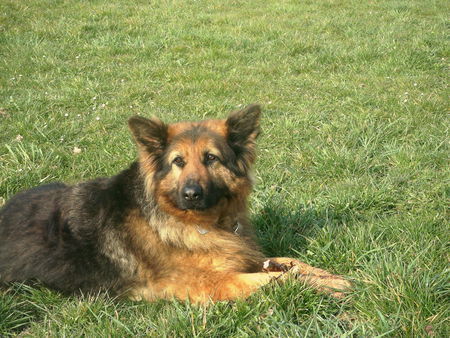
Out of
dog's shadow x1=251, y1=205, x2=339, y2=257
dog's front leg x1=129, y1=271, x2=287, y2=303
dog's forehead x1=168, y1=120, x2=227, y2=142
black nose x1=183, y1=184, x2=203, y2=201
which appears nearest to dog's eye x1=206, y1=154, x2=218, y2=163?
dog's forehead x1=168, y1=120, x2=227, y2=142

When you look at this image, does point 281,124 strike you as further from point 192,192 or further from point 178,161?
point 192,192

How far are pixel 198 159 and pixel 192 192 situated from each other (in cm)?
34

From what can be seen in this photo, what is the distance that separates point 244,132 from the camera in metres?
3.72

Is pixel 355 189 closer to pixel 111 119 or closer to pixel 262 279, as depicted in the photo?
pixel 262 279

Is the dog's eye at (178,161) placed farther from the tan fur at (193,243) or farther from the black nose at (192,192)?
the black nose at (192,192)

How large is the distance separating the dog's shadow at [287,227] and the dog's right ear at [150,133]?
1.29 m

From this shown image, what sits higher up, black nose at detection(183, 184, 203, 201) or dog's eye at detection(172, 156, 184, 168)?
dog's eye at detection(172, 156, 184, 168)

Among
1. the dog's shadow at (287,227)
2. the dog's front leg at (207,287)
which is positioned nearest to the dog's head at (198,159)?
the dog's front leg at (207,287)

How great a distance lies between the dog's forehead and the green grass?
1082mm

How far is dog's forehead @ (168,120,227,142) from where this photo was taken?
3.64 metres

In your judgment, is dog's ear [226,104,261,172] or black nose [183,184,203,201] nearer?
black nose [183,184,203,201]

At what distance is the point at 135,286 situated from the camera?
133 inches

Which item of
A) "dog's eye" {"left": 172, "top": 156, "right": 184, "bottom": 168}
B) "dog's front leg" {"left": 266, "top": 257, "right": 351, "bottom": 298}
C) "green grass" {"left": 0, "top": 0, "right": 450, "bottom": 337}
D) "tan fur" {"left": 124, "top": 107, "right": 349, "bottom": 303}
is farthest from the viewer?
"dog's eye" {"left": 172, "top": 156, "right": 184, "bottom": 168}

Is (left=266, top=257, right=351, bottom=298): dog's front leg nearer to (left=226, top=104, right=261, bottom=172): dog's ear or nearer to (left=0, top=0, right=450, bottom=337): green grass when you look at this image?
(left=0, top=0, right=450, bottom=337): green grass
